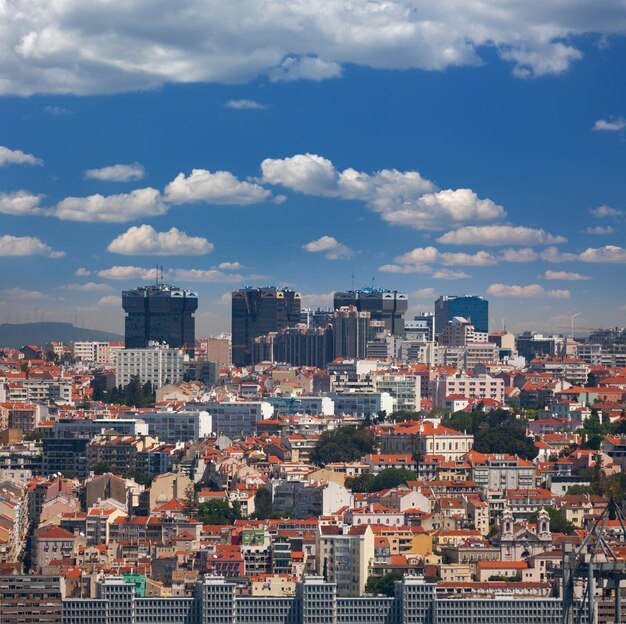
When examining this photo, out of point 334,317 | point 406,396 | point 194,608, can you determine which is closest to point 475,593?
point 194,608

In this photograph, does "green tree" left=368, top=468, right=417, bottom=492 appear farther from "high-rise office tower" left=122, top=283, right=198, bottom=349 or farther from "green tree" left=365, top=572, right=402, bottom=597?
"high-rise office tower" left=122, top=283, right=198, bottom=349

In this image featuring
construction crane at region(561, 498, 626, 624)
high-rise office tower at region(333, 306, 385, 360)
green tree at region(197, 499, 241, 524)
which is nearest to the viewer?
construction crane at region(561, 498, 626, 624)

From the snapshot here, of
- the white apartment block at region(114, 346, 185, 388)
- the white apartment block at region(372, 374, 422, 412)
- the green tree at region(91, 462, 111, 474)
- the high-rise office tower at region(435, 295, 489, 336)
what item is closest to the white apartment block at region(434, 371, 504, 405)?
the white apartment block at region(372, 374, 422, 412)

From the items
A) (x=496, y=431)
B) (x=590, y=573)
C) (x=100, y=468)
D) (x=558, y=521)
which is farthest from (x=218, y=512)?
(x=590, y=573)

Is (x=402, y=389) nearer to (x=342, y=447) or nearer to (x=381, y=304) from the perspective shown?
(x=342, y=447)

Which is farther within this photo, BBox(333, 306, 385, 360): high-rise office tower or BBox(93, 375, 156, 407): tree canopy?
BBox(333, 306, 385, 360): high-rise office tower

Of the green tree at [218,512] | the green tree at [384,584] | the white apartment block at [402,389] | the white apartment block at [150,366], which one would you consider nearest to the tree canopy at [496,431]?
the white apartment block at [402,389]

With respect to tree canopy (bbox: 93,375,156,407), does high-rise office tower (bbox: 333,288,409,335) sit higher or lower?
higher
